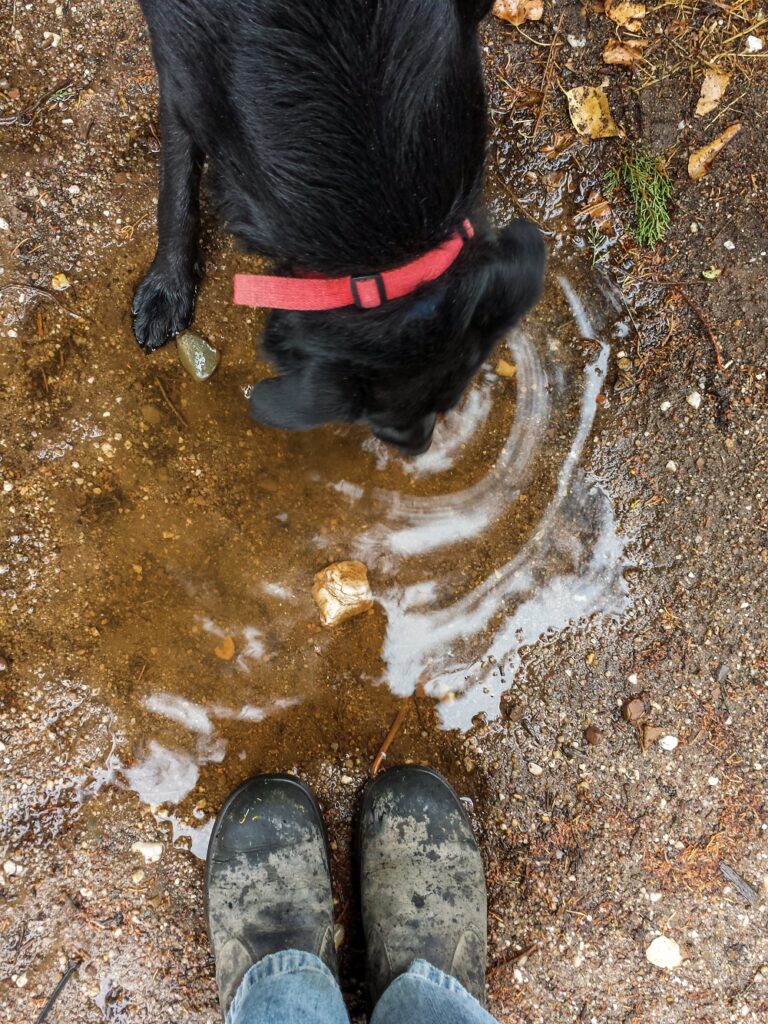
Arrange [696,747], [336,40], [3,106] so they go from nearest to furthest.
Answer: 1. [336,40]
2. [3,106]
3. [696,747]

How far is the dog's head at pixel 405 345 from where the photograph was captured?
1.75 meters

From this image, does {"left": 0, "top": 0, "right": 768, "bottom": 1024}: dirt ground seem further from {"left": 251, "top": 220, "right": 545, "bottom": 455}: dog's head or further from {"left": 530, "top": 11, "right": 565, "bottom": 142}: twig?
{"left": 251, "top": 220, "right": 545, "bottom": 455}: dog's head

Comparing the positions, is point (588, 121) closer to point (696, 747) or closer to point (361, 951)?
point (696, 747)

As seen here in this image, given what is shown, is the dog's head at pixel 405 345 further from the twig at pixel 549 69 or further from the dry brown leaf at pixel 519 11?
the dry brown leaf at pixel 519 11

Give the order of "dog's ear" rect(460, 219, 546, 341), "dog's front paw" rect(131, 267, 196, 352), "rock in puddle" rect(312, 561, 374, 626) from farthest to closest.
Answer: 1. "rock in puddle" rect(312, 561, 374, 626)
2. "dog's front paw" rect(131, 267, 196, 352)
3. "dog's ear" rect(460, 219, 546, 341)

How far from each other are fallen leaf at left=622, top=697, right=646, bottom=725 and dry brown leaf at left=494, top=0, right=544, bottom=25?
111 inches

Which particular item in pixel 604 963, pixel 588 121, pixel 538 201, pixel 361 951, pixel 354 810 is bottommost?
pixel 361 951

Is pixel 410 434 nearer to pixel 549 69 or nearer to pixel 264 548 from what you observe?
pixel 264 548

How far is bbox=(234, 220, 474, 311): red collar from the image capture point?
1731 mm

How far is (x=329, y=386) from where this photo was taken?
1.89m

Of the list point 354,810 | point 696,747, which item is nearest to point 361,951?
point 354,810

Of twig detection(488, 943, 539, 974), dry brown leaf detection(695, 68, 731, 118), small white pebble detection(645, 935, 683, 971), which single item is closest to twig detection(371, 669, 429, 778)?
twig detection(488, 943, 539, 974)

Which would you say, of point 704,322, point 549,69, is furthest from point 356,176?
point 704,322

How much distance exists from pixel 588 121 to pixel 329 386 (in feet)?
6.02
